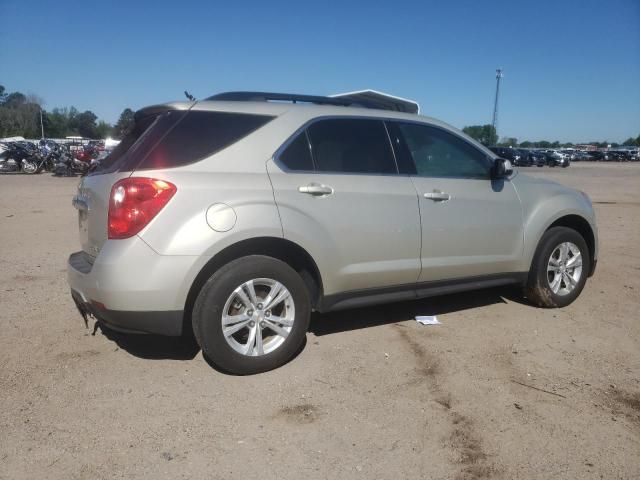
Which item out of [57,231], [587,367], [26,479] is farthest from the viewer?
[57,231]

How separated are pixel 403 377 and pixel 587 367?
4.39ft

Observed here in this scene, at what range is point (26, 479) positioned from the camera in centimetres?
236

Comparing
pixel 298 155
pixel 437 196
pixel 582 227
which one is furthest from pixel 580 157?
pixel 298 155

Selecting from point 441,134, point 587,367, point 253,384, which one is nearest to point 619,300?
point 587,367

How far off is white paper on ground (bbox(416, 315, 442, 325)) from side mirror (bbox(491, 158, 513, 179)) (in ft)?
4.39

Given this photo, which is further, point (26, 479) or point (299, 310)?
point (299, 310)

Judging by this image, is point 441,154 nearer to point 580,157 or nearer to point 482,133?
point 580,157

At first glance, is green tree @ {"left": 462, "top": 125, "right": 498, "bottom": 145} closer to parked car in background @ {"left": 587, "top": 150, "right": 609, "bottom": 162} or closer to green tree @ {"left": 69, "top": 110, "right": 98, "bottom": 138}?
parked car in background @ {"left": 587, "top": 150, "right": 609, "bottom": 162}

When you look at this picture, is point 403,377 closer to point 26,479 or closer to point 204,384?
point 204,384

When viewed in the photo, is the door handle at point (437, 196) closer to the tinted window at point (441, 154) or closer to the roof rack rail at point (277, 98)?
the tinted window at point (441, 154)

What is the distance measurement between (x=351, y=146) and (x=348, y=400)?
1.82m

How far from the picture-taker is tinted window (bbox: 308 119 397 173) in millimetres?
3707

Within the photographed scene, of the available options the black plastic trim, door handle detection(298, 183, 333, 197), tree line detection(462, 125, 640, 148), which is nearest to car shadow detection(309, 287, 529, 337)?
the black plastic trim

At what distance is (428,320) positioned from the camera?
4.54 m
